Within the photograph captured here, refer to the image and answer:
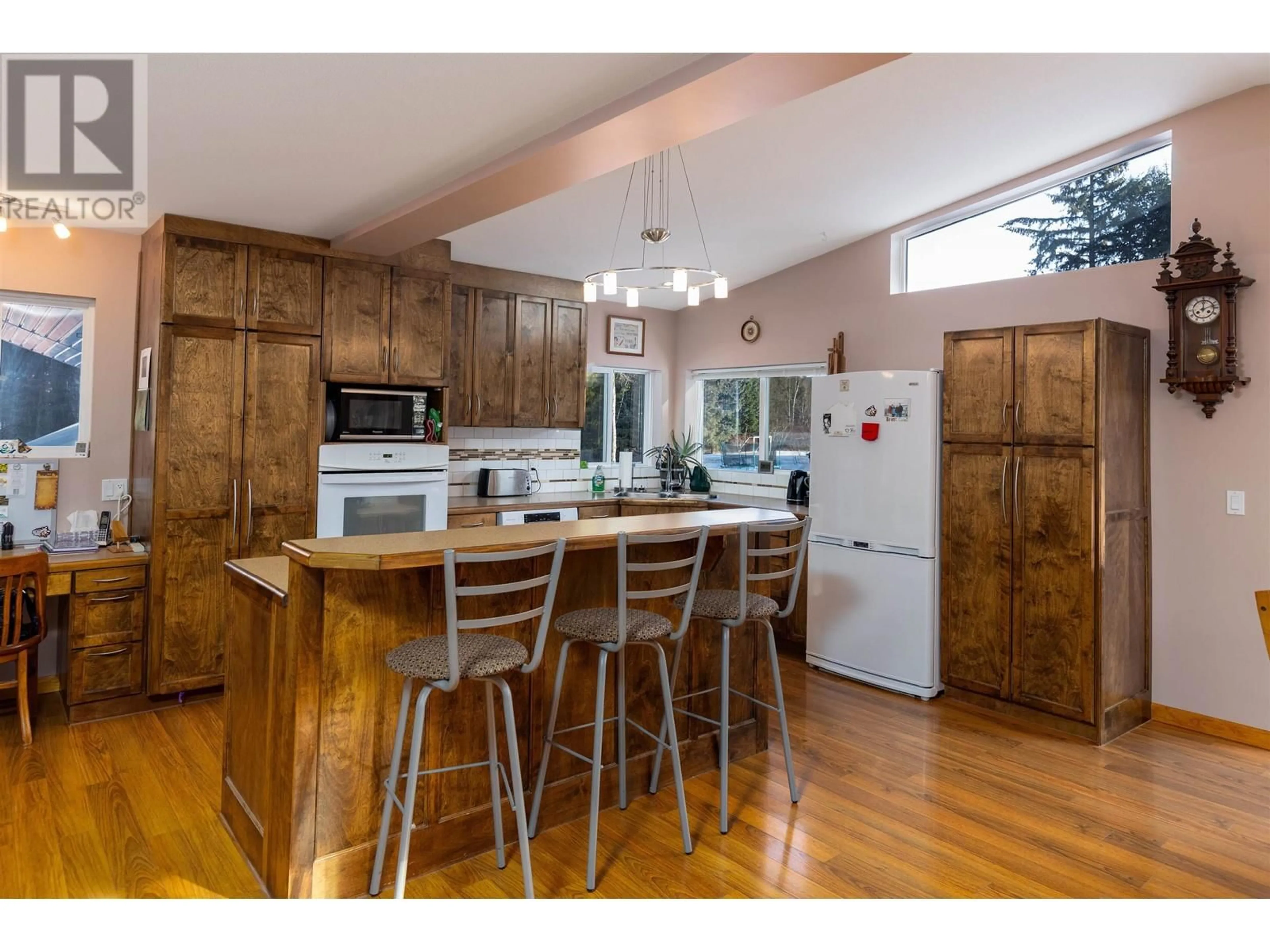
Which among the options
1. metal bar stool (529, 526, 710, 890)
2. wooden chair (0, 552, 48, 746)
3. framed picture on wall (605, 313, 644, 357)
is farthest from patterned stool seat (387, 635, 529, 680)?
framed picture on wall (605, 313, 644, 357)

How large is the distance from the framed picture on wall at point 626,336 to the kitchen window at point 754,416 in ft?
1.82

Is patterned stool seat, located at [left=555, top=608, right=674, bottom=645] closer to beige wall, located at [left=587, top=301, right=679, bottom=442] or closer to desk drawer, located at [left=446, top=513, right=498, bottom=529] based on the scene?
desk drawer, located at [left=446, top=513, right=498, bottom=529]

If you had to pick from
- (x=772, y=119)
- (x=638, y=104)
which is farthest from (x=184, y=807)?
(x=772, y=119)

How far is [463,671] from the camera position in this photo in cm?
216

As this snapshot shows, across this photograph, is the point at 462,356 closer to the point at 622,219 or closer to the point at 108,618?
the point at 622,219

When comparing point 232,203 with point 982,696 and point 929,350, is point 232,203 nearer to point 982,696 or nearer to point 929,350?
point 929,350

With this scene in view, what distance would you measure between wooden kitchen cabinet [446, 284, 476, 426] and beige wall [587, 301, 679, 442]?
1.13 m

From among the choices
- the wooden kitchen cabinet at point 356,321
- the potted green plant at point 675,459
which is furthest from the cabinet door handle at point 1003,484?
the wooden kitchen cabinet at point 356,321

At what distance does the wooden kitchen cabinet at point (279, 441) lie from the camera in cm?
406

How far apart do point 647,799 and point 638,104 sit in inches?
96.2

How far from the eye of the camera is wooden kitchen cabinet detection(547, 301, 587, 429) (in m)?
5.54

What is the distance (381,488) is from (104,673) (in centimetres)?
155

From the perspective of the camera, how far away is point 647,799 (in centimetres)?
298

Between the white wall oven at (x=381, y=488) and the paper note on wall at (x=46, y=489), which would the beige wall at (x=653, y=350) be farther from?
the paper note on wall at (x=46, y=489)
